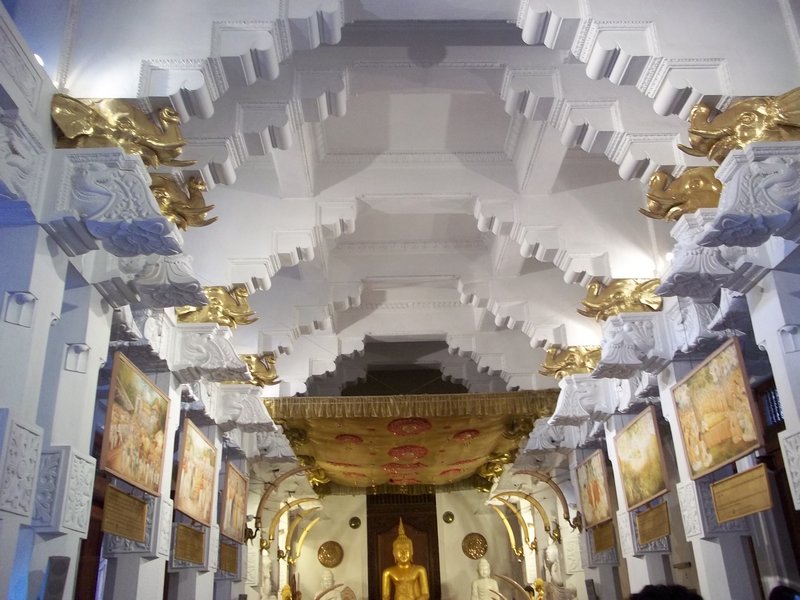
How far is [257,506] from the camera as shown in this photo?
14.5 meters

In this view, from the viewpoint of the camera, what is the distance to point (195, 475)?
29.7ft

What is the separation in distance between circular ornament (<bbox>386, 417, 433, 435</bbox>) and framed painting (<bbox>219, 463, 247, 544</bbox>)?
9.06 ft

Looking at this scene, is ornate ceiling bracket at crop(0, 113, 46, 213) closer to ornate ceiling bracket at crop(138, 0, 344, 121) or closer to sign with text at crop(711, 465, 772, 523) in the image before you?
ornate ceiling bracket at crop(138, 0, 344, 121)

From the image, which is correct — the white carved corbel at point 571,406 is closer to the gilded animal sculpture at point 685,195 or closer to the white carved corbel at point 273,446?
the gilded animal sculpture at point 685,195

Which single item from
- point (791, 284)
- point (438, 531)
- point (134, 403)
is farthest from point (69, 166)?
point (438, 531)

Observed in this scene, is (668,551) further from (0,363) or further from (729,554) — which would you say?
(0,363)

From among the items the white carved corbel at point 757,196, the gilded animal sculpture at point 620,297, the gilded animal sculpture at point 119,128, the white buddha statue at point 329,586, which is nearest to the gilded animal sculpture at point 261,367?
the gilded animal sculpture at point 620,297

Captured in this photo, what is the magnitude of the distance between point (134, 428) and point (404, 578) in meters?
13.0

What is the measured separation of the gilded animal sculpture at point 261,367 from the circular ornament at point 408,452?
4.42 metres

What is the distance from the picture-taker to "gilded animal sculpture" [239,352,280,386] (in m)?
10.8

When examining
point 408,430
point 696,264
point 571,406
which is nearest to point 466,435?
point 408,430

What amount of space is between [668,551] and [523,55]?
19.7 ft

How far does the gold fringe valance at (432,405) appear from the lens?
12.8 metres

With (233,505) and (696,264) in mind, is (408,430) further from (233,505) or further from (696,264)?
(696,264)
